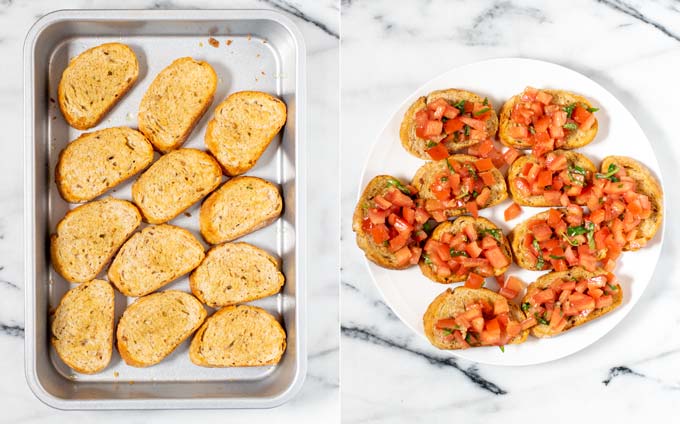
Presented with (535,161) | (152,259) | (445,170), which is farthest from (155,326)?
(535,161)

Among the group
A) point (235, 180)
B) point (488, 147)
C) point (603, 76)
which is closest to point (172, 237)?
point (235, 180)

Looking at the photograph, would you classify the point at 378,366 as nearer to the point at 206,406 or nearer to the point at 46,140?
the point at 206,406

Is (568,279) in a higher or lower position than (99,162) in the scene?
lower

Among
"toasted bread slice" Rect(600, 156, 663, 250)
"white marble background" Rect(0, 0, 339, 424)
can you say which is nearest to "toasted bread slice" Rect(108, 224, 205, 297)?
"white marble background" Rect(0, 0, 339, 424)

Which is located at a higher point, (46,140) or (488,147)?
(488,147)

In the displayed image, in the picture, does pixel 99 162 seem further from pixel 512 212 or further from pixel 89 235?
pixel 512 212

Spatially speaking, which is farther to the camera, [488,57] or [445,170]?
[488,57]

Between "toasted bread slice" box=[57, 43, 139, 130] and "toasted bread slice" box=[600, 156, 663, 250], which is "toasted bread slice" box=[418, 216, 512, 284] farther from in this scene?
"toasted bread slice" box=[57, 43, 139, 130]
